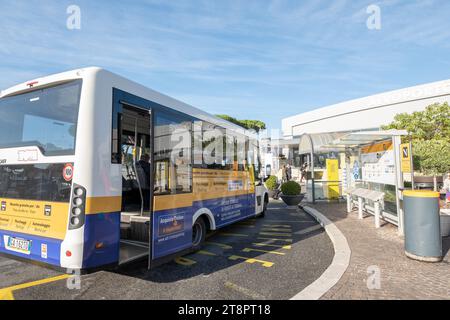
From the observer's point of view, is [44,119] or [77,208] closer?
[77,208]

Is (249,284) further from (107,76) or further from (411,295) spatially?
(107,76)

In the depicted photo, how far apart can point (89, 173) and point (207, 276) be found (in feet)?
7.70

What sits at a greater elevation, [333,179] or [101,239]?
[333,179]

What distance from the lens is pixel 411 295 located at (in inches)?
137

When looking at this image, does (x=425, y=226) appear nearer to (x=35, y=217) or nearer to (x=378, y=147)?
(x=378, y=147)

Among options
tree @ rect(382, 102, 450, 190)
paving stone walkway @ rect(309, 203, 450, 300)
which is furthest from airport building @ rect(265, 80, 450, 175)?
paving stone walkway @ rect(309, 203, 450, 300)

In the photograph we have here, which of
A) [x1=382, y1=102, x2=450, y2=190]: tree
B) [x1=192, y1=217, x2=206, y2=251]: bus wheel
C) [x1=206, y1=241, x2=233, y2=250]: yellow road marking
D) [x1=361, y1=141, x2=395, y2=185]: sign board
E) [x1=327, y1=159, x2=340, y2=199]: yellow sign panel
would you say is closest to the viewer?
[x1=192, y1=217, x2=206, y2=251]: bus wheel

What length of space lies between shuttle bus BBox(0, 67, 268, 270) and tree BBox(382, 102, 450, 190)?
12046mm

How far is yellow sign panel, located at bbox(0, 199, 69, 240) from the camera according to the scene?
3.38m

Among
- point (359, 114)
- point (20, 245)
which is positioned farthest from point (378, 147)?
point (359, 114)

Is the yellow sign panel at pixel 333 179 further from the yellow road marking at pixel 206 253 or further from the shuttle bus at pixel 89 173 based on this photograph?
the shuttle bus at pixel 89 173

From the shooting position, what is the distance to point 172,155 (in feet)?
15.1

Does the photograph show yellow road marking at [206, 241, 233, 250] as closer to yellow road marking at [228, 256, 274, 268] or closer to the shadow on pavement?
the shadow on pavement
